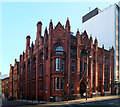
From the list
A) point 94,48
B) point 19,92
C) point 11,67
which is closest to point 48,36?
point 94,48

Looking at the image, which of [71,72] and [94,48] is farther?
[94,48]

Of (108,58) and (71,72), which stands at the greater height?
(108,58)

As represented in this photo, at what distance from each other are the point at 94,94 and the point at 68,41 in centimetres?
1745

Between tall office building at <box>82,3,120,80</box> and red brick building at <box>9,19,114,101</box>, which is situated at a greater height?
tall office building at <box>82,3,120,80</box>

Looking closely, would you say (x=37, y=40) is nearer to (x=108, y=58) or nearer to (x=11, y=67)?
(x=108, y=58)

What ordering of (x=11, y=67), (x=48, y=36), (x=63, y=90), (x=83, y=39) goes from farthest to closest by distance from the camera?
(x=11, y=67) < (x=83, y=39) < (x=48, y=36) < (x=63, y=90)

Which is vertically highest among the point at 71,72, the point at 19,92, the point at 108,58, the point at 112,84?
the point at 108,58

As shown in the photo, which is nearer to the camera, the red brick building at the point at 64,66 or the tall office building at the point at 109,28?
the red brick building at the point at 64,66

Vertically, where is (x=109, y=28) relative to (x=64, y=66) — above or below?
above

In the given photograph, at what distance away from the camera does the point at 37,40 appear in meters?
45.7

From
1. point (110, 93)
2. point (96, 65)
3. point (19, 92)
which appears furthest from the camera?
point (19, 92)

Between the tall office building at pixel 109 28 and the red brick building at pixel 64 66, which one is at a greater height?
the tall office building at pixel 109 28

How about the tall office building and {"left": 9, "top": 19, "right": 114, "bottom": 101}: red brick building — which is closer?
{"left": 9, "top": 19, "right": 114, "bottom": 101}: red brick building

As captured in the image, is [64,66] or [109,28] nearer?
[64,66]
